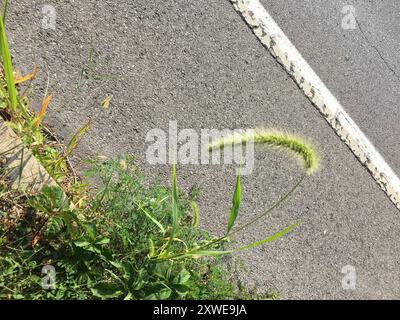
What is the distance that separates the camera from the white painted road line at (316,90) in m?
3.42

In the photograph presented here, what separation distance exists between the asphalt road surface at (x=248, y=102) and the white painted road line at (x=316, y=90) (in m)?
0.06

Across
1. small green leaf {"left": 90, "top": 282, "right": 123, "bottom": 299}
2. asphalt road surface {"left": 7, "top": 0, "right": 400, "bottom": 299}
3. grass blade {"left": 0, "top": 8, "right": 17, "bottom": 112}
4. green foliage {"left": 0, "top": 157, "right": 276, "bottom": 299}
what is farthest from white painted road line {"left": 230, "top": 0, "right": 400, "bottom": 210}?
small green leaf {"left": 90, "top": 282, "right": 123, "bottom": 299}

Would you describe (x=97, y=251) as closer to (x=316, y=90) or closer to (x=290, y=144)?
(x=290, y=144)

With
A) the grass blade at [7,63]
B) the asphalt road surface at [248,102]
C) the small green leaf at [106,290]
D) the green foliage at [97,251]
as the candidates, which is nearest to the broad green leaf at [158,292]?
the green foliage at [97,251]

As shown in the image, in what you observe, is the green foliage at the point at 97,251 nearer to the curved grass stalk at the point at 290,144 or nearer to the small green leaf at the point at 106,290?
the small green leaf at the point at 106,290

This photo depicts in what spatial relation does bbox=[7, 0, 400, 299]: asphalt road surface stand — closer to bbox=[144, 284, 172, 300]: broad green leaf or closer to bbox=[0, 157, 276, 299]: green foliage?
bbox=[0, 157, 276, 299]: green foliage

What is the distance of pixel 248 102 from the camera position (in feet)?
10.8

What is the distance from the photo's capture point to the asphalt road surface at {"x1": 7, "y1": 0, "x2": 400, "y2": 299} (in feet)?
9.21

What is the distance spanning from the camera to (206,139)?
308 cm

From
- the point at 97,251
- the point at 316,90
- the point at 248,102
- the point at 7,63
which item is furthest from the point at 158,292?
the point at 316,90

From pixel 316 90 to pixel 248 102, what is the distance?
2.04 feet

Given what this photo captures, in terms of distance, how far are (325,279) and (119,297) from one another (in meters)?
1.58

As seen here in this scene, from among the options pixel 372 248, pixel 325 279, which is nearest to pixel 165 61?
pixel 325 279

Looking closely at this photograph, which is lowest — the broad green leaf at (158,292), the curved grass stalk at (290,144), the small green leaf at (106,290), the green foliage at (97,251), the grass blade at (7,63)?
the broad green leaf at (158,292)
